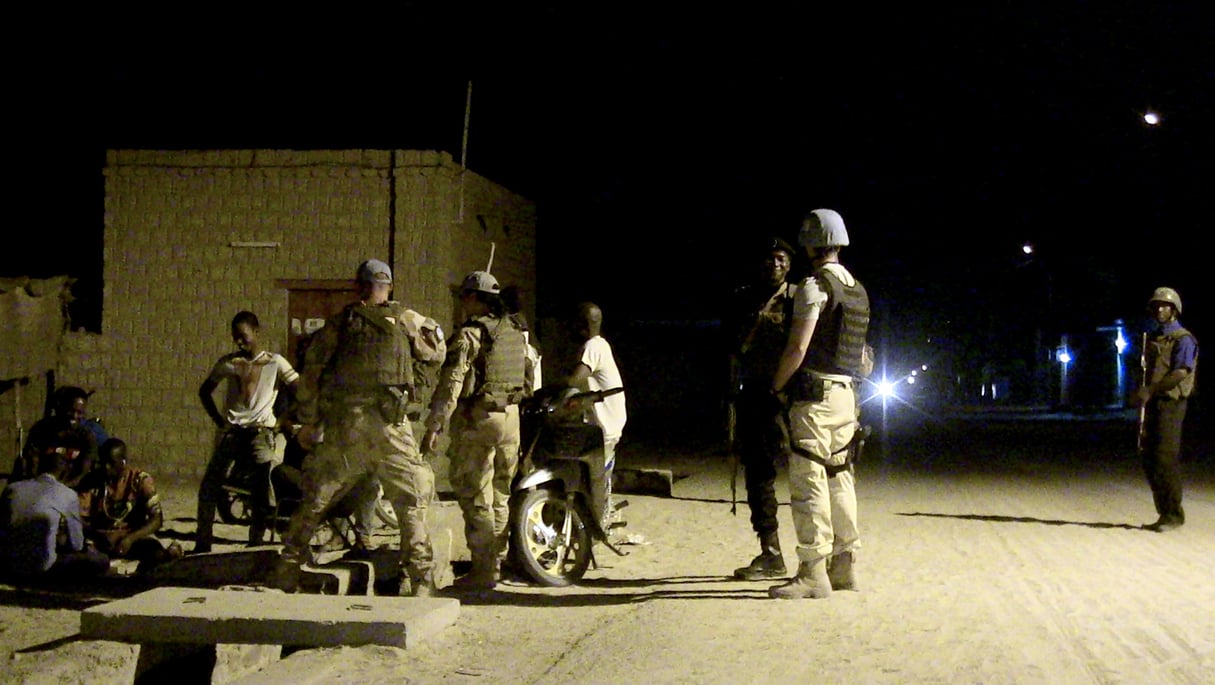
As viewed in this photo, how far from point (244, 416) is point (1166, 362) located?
743cm

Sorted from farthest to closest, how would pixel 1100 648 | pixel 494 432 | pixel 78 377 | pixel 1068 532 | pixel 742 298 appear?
pixel 78 377 → pixel 1068 532 → pixel 742 298 → pixel 494 432 → pixel 1100 648

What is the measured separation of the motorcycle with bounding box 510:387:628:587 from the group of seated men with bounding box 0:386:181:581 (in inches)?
112

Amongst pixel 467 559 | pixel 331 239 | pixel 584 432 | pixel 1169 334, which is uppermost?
pixel 331 239

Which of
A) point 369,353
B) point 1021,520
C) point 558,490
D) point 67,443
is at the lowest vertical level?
point 1021,520

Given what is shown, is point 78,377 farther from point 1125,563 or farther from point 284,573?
point 1125,563

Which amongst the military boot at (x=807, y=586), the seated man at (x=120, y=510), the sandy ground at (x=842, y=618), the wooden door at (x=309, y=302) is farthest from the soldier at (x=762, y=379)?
the wooden door at (x=309, y=302)

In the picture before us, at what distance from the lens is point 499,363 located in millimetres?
7188

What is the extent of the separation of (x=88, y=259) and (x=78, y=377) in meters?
10.6

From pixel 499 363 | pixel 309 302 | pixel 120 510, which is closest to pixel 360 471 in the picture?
pixel 499 363

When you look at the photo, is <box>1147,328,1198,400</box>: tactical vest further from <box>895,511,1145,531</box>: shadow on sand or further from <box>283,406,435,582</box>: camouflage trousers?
<box>283,406,435,582</box>: camouflage trousers

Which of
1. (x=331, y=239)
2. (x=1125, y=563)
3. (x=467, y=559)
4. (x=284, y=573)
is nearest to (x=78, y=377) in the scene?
(x=331, y=239)

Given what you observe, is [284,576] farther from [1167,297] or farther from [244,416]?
[1167,297]

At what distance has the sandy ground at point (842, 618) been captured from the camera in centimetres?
529

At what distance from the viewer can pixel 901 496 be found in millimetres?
13148
